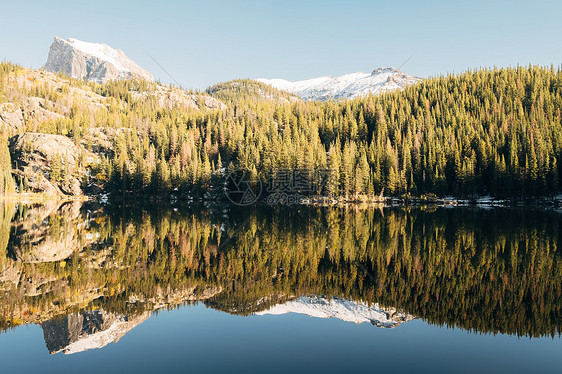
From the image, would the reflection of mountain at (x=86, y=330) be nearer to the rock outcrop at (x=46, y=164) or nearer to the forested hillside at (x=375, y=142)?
the forested hillside at (x=375, y=142)

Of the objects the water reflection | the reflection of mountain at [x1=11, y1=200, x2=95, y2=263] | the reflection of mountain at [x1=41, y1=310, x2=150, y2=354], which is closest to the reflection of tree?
the water reflection

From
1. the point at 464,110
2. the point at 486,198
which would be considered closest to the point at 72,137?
the point at 486,198

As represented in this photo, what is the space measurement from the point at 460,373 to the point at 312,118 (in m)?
167

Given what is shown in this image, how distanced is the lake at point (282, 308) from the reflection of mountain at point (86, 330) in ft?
0.23

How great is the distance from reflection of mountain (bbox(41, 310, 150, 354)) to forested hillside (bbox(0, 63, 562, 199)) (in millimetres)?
95311

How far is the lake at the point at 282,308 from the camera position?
42.0 ft

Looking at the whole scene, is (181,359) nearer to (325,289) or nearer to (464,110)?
(325,289)

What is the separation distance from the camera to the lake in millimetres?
12812

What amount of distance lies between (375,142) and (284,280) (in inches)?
5071

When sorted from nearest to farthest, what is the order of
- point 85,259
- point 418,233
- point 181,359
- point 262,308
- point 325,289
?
point 181,359, point 262,308, point 325,289, point 85,259, point 418,233

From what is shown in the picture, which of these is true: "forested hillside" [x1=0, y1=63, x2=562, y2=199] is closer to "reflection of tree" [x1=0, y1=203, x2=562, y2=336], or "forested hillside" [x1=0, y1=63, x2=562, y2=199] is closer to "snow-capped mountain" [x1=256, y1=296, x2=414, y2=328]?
"reflection of tree" [x1=0, y1=203, x2=562, y2=336]

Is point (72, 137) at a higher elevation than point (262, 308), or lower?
higher

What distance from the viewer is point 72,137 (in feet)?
511

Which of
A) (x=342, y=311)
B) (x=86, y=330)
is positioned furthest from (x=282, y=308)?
(x=86, y=330)
